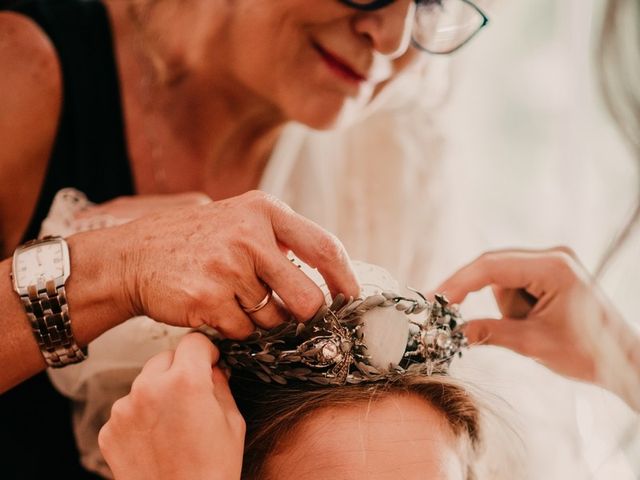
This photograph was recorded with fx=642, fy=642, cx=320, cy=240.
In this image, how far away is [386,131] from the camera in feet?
5.95

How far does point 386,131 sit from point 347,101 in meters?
0.52

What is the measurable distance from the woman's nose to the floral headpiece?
22.2 inches

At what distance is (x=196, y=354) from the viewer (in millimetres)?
776

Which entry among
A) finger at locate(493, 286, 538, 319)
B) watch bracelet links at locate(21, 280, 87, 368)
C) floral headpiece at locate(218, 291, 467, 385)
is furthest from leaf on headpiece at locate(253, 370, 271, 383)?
finger at locate(493, 286, 538, 319)

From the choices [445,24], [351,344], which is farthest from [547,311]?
[445,24]

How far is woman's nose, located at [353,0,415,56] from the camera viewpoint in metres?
1.15

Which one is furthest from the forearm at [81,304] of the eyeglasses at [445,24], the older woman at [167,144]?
the eyeglasses at [445,24]

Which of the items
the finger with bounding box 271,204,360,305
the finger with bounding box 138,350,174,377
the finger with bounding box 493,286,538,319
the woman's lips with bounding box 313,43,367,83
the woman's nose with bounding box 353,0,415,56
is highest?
the woman's nose with bounding box 353,0,415,56

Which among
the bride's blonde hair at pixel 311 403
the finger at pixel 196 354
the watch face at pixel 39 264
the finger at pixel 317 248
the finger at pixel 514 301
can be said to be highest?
the finger at pixel 317 248

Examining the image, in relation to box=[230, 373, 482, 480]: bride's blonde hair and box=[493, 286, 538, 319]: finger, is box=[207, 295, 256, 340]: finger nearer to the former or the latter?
box=[230, 373, 482, 480]: bride's blonde hair

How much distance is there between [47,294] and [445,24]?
0.88 m

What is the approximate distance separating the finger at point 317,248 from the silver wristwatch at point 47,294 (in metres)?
0.30

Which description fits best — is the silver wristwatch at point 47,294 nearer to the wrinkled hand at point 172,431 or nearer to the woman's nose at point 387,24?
the wrinkled hand at point 172,431

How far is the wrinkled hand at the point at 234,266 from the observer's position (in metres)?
0.78
